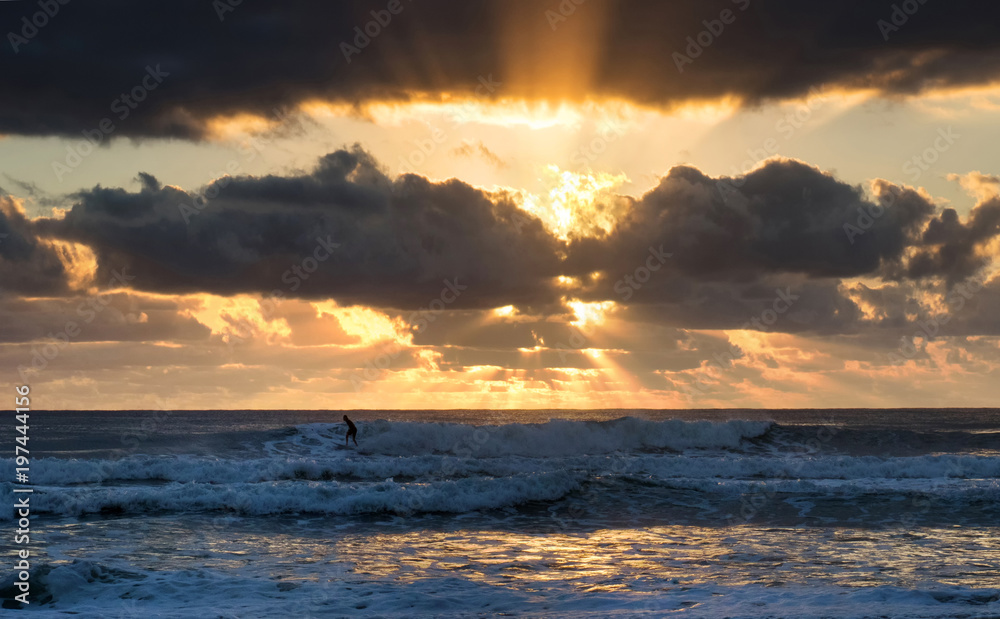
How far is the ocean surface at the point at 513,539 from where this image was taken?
15.7 m

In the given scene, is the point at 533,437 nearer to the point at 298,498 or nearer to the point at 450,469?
the point at 450,469

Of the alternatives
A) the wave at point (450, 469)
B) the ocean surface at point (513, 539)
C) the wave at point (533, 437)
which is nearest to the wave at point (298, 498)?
the ocean surface at point (513, 539)

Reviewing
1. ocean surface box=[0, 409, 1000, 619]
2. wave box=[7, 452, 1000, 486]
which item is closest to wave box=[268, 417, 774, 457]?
ocean surface box=[0, 409, 1000, 619]

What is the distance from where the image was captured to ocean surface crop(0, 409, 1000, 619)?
1571 cm

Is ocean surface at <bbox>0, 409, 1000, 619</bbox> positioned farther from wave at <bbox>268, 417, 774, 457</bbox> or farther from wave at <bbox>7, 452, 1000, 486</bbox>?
wave at <bbox>268, 417, 774, 457</bbox>

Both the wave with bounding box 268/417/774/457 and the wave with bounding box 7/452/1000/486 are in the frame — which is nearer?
the wave with bounding box 7/452/1000/486

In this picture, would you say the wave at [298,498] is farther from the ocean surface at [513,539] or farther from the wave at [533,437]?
the wave at [533,437]

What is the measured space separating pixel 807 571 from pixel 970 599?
351cm

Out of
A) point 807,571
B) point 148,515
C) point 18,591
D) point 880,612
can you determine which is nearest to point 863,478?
point 807,571

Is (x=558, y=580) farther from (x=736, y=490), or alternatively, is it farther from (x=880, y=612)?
(x=736, y=490)

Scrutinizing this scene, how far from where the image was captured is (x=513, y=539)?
75.9 feet

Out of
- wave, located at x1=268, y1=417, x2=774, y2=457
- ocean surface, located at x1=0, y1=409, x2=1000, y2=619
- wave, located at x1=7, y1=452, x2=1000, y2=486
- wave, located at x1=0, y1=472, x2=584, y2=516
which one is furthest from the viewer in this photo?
wave, located at x1=268, y1=417, x2=774, y2=457

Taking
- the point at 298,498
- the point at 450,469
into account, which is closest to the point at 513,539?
the point at 298,498

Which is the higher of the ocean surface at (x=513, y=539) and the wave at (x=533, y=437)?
the wave at (x=533, y=437)
